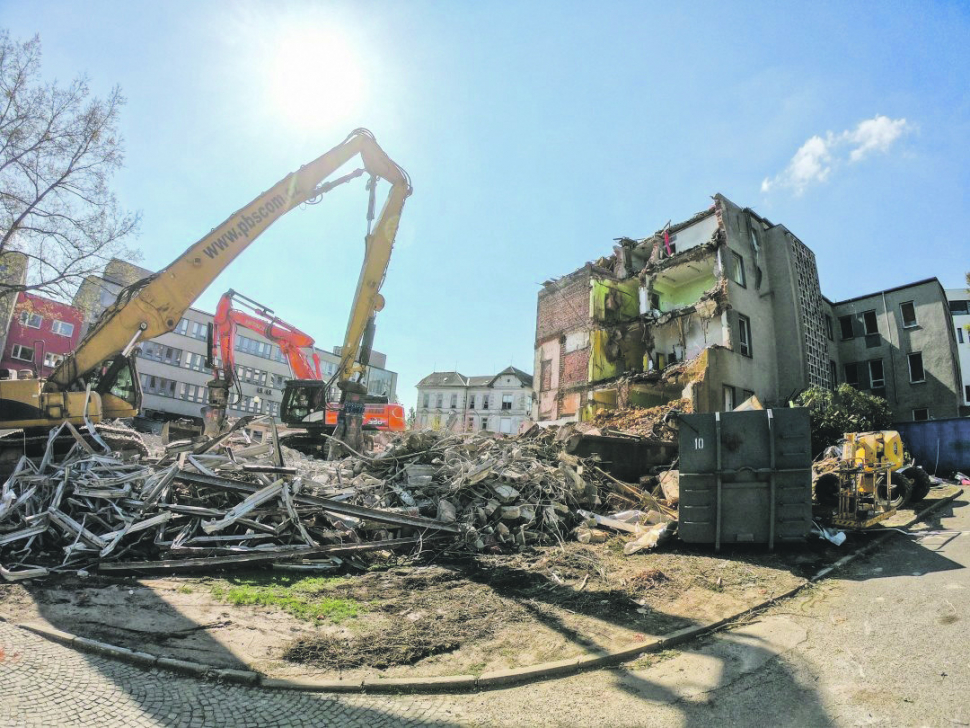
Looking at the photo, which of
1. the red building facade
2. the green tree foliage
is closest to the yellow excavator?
the green tree foliage

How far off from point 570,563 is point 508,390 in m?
55.3

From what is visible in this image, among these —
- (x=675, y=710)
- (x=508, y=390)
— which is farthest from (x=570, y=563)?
(x=508, y=390)

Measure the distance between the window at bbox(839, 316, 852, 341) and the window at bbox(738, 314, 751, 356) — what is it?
10.5 meters

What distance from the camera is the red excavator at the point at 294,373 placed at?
14.2m

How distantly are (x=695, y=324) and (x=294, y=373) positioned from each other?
17695mm

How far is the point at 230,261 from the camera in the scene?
34.3 feet

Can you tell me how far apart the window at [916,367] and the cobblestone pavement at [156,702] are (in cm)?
3118

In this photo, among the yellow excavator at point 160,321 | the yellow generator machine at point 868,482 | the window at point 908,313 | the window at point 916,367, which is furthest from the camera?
the window at point 908,313

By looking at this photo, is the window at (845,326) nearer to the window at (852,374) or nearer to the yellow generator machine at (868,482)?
the window at (852,374)

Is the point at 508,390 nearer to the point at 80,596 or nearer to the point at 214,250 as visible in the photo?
the point at 214,250

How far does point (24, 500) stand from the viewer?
6.33 metres

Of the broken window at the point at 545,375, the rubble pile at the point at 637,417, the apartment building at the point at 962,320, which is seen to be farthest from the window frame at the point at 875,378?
the broken window at the point at 545,375

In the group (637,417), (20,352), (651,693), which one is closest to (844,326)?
(637,417)

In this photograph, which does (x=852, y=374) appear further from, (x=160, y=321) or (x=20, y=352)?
(x=20, y=352)
